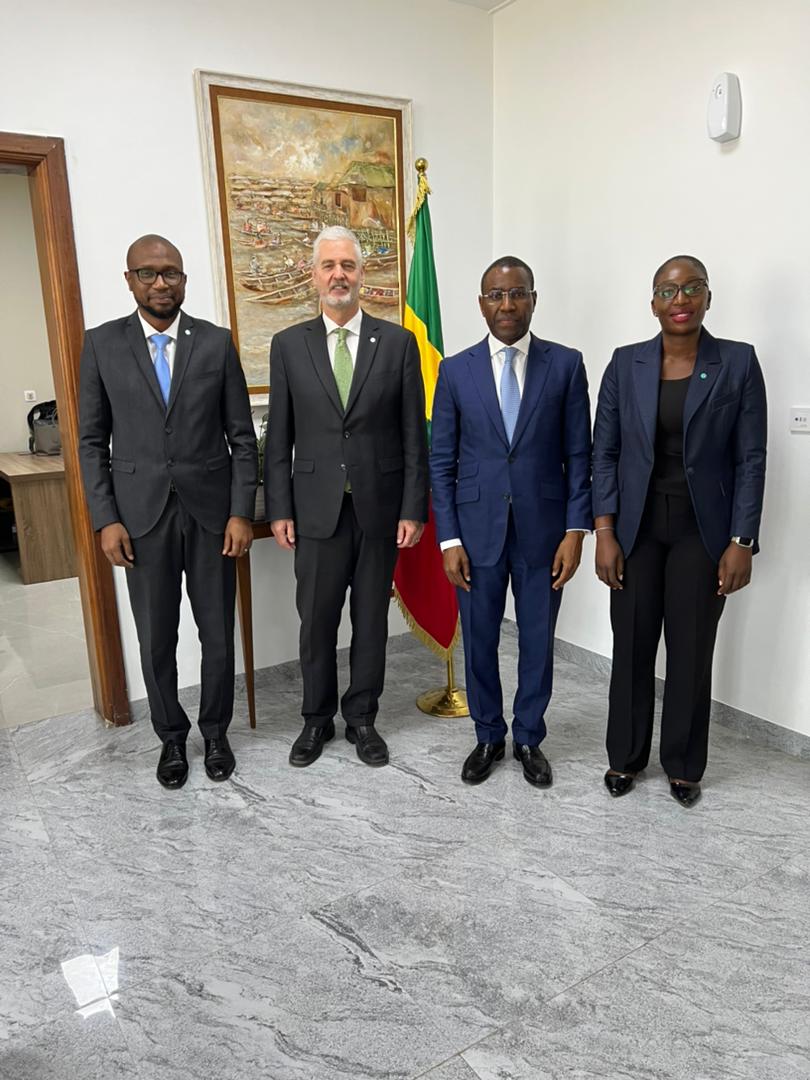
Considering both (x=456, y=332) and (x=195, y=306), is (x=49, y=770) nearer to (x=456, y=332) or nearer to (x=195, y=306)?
(x=195, y=306)

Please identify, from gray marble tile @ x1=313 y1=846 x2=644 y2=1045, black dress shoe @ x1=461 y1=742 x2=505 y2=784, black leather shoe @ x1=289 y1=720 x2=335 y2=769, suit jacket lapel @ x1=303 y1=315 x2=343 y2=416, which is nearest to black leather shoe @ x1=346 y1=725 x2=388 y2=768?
black leather shoe @ x1=289 y1=720 x2=335 y2=769

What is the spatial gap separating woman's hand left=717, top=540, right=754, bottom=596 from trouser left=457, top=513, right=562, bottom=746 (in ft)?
1.65

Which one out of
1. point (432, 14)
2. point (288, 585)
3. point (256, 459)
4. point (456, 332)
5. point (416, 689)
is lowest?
point (416, 689)

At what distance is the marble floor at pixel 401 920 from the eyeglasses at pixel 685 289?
1.56m

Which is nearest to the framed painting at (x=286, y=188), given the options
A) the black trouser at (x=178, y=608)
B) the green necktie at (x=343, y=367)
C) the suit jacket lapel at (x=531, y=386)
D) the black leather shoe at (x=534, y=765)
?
the green necktie at (x=343, y=367)

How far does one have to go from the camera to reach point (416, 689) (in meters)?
3.63

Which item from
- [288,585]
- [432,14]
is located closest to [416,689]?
[288,585]

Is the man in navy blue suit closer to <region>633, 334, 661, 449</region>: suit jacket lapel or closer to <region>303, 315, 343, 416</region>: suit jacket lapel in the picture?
<region>633, 334, 661, 449</region>: suit jacket lapel

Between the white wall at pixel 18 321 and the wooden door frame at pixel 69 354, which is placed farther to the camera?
the white wall at pixel 18 321

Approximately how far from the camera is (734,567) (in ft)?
7.84

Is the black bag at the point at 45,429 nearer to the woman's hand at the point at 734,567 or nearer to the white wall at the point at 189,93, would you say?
the white wall at the point at 189,93

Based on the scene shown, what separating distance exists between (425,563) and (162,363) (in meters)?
1.29

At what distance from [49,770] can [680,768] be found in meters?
2.21

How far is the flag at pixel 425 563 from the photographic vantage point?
3324 millimetres
